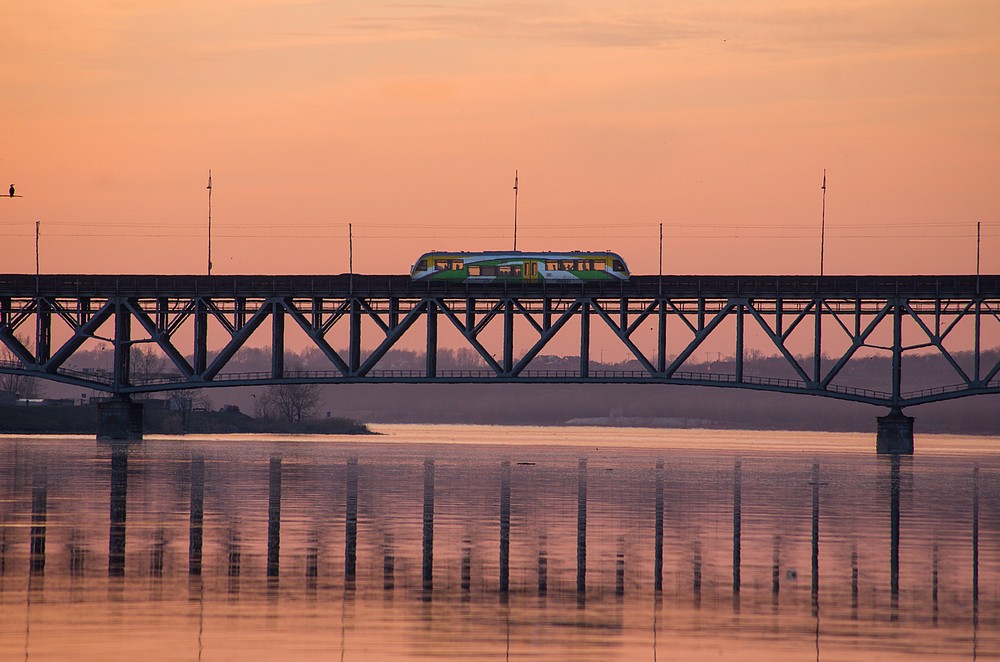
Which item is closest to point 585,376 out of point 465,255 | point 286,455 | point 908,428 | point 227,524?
point 465,255

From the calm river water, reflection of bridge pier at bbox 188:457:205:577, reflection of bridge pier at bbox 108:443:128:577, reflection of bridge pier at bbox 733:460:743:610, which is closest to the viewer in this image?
the calm river water

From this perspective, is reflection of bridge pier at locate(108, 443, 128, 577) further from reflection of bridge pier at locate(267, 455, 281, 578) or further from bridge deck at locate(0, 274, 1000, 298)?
bridge deck at locate(0, 274, 1000, 298)

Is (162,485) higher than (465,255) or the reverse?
the reverse

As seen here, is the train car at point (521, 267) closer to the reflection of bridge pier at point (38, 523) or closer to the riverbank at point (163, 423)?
the riverbank at point (163, 423)

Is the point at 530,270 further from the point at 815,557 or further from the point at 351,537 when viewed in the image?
the point at 815,557

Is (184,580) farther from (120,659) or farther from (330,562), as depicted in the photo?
(120,659)

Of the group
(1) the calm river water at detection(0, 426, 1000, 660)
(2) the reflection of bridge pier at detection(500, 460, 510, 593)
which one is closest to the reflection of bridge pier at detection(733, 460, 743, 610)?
(1) the calm river water at detection(0, 426, 1000, 660)

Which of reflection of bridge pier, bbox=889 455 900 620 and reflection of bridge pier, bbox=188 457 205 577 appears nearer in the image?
reflection of bridge pier, bbox=889 455 900 620

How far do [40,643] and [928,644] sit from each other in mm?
11498

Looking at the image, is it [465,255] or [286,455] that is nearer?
[286,455]

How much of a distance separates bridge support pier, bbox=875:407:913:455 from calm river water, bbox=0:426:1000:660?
196 feet

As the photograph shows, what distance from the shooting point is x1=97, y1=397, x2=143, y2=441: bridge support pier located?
11912 cm

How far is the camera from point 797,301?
379 feet

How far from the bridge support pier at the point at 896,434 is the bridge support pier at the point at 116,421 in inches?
2132
